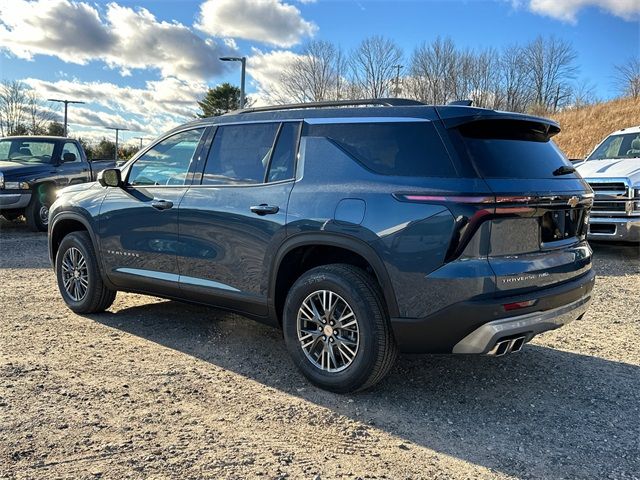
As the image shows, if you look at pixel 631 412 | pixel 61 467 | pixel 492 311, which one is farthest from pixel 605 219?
pixel 61 467

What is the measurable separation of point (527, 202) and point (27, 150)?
471 inches

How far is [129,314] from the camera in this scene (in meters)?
5.41

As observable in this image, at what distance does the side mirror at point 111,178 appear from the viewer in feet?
16.0

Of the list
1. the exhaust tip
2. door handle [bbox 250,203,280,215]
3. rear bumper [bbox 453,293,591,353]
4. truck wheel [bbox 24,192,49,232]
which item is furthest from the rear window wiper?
truck wheel [bbox 24,192,49,232]

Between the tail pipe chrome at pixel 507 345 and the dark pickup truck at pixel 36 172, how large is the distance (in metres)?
10.8

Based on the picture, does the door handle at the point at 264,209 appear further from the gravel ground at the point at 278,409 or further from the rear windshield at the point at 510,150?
the rear windshield at the point at 510,150

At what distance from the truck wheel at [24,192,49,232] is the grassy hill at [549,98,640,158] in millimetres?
22827

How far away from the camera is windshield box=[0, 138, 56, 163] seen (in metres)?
11.9

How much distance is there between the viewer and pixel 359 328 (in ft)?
10.9

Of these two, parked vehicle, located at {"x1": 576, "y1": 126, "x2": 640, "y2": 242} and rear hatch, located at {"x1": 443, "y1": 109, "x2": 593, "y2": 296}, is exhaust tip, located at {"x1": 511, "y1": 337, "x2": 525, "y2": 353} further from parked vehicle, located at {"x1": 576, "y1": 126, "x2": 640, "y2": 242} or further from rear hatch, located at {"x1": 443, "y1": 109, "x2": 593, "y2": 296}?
parked vehicle, located at {"x1": 576, "y1": 126, "x2": 640, "y2": 242}

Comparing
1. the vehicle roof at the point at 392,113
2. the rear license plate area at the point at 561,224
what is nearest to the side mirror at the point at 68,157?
the vehicle roof at the point at 392,113

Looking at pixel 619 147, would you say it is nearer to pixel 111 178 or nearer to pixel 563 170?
pixel 563 170

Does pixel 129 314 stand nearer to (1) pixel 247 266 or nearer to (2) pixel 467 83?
(1) pixel 247 266

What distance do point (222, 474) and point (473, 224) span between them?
186 cm
